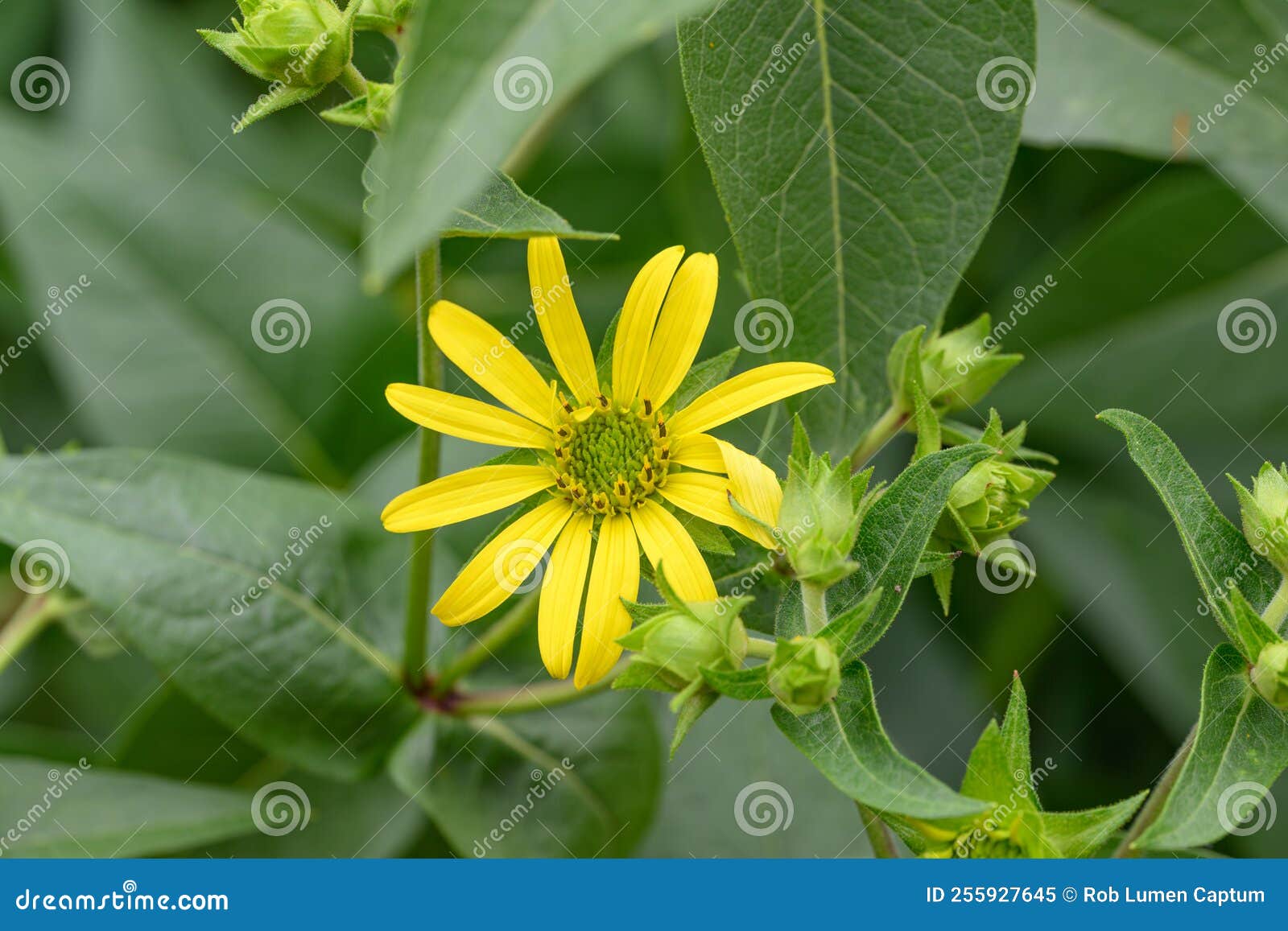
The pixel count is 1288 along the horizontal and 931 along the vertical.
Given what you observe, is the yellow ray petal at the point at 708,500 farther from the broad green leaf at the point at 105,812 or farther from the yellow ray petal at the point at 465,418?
the broad green leaf at the point at 105,812

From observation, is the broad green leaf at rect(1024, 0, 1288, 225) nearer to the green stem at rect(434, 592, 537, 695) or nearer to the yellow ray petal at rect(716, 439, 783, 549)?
the yellow ray petal at rect(716, 439, 783, 549)

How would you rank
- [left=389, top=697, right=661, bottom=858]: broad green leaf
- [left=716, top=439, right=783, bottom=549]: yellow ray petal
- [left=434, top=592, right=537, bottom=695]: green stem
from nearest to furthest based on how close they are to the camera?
[left=716, top=439, right=783, bottom=549]: yellow ray petal → [left=434, top=592, right=537, bottom=695]: green stem → [left=389, top=697, right=661, bottom=858]: broad green leaf


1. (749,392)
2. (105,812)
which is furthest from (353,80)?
(105,812)

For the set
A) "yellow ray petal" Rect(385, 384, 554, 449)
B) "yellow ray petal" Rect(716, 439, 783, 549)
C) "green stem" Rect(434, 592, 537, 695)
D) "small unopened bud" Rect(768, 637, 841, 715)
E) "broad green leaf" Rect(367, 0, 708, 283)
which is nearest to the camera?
"broad green leaf" Rect(367, 0, 708, 283)

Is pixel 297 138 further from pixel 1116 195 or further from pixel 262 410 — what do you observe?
pixel 1116 195

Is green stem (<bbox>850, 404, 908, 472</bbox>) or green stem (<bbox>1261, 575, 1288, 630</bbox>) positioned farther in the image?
green stem (<bbox>850, 404, 908, 472</bbox>)

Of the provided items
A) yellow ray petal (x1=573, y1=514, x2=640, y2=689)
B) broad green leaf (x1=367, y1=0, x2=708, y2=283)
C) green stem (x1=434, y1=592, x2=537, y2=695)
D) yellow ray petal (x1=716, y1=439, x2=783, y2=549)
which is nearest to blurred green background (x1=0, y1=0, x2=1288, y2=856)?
green stem (x1=434, y1=592, x2=537, y2=695)

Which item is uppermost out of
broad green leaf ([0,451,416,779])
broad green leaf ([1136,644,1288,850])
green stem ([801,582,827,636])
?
broad green leaf ([1136,644,1288,850])
